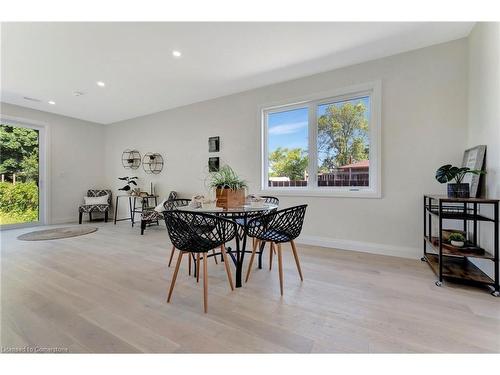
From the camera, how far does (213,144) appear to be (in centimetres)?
441

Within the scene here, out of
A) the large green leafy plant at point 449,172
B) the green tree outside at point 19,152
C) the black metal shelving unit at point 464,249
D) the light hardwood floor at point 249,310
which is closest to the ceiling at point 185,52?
the green tree outside at point 19,152

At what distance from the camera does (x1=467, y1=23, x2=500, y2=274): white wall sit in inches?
78.2

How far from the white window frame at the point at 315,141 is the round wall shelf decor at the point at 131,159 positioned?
11.2 feet

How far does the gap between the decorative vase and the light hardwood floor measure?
0.74 m

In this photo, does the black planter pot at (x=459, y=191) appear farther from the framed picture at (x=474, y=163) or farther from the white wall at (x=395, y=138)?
the white wall at (x=395, y=138)

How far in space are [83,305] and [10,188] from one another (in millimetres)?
4728

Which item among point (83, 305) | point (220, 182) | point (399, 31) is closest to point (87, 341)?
point (83, 305)

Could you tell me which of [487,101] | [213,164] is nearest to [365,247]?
[487,101]

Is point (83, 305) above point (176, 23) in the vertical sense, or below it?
below

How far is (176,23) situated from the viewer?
2281 millimetres

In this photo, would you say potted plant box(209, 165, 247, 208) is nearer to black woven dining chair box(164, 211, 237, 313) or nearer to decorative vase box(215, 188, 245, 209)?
decorative vase box(215, 188, 245, 209)

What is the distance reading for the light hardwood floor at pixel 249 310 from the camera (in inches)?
53.0

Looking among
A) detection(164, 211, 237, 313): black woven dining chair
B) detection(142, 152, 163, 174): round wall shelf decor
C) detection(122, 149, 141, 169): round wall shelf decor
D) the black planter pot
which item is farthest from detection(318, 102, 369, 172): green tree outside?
detection(122, 149, 141, 169): round wall shelf decor

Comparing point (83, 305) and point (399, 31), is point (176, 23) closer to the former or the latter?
point (399, 31)
